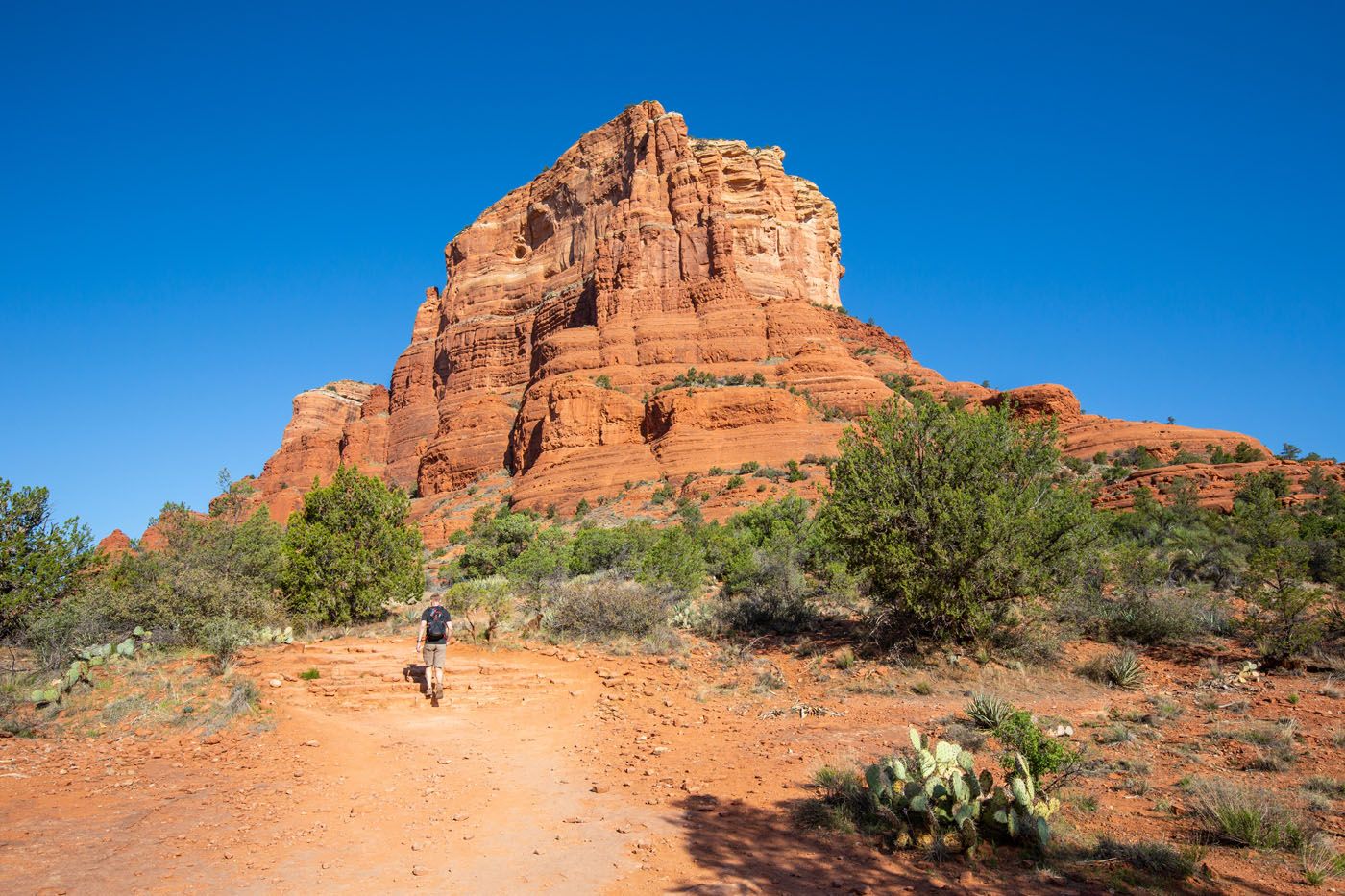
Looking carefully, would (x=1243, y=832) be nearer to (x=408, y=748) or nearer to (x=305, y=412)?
(x=408, y=748)

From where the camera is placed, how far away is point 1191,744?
7.13 meters

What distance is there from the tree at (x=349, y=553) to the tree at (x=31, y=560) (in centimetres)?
503

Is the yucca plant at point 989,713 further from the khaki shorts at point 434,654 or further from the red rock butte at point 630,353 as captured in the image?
the red rock butte at point 630,353

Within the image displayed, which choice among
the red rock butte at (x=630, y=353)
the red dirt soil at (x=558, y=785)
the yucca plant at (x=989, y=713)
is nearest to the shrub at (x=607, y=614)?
the red dirt soil at (x=558, y=785)

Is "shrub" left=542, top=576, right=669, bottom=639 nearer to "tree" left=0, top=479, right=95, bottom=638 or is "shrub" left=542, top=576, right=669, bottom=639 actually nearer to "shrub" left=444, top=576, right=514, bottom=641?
"shrub" left=444, top=576, right=514, bottom=641

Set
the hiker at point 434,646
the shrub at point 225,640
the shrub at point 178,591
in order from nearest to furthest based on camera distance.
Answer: the hiker at point 434,646
the shrub at point 225,640
the shrub at point 178,591

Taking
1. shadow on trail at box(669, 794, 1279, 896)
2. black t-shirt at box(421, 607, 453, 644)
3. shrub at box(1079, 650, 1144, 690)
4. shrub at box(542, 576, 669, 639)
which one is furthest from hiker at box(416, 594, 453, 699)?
shrub at box(1079, 650, 1144, 690)

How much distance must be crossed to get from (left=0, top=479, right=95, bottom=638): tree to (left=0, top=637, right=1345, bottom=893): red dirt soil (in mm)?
2698

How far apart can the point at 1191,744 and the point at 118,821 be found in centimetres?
987

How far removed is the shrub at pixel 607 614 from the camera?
13875 millimetres

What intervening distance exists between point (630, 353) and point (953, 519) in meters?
49.2

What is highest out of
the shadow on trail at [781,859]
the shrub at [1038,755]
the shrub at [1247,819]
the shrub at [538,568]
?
the shrub at [538,568]

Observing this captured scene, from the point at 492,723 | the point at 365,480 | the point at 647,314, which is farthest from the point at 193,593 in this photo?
the point at 647,314

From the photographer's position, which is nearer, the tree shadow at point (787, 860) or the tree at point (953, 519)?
the tree shadow at point (787, 860)
